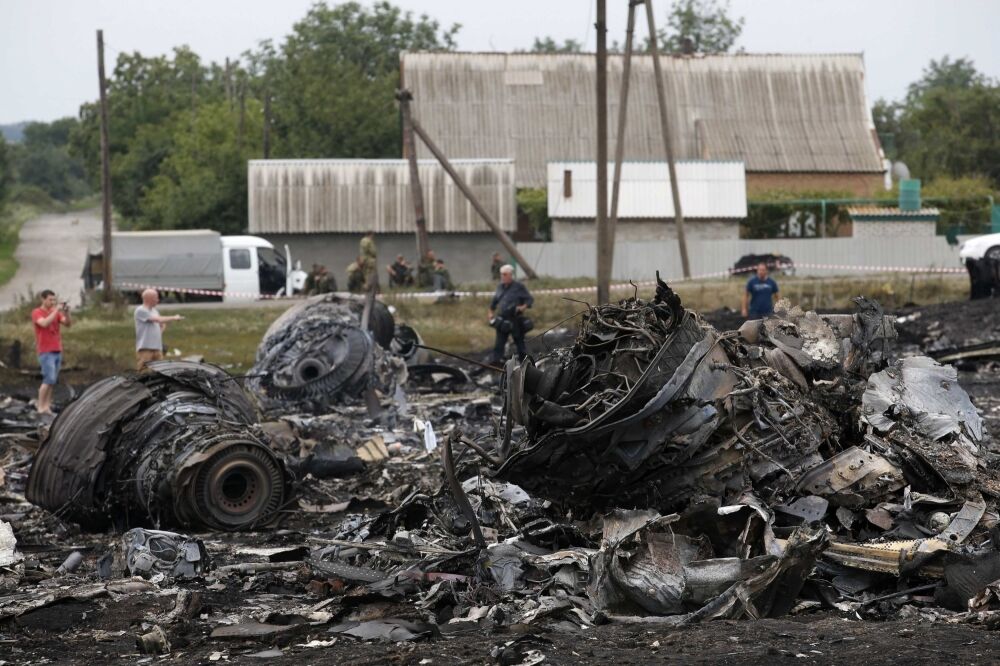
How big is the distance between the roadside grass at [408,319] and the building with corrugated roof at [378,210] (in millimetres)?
12757

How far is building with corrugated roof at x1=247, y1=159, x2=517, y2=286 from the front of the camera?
4284 cm

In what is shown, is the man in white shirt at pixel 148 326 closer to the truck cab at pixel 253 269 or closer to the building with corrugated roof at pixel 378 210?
the truck cab at pixel 253 269

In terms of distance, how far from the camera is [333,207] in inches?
1714

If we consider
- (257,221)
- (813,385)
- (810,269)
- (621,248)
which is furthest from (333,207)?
(813,385)

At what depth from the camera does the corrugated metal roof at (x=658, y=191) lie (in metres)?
41.8

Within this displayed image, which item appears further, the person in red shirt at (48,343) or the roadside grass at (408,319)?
the roadside grass at (408,319)

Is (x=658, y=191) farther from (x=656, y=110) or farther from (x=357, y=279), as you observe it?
(x=357, y=279)

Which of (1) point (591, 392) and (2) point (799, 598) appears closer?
(2) point (799, 598)

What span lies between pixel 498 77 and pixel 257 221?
1304 cm

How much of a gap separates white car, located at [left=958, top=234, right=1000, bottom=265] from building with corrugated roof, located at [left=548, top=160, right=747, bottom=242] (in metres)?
13.8

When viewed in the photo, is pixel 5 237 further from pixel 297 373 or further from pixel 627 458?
pixel 627 458

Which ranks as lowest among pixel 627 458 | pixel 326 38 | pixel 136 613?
pixel 136 613

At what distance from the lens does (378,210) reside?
142 feet

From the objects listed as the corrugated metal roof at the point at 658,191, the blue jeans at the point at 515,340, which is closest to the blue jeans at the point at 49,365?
the blue jeans at the point at 515,340
